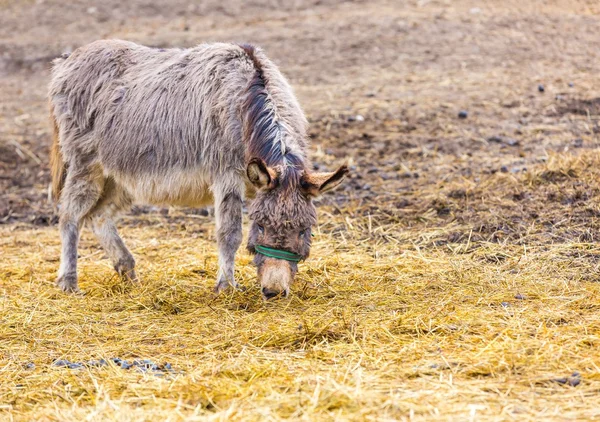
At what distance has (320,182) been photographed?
5.68m

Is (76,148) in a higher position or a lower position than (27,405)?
higher

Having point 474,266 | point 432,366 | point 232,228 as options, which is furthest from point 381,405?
point 474,266

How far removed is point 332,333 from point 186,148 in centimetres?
214

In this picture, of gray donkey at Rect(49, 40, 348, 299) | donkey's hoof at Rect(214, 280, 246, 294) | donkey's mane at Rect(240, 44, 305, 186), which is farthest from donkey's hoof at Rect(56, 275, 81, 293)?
donkey's mane at Rect(240, 44, 305, 186)

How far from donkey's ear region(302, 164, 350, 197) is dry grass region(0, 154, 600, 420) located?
84 centimetres

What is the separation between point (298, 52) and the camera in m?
13.9

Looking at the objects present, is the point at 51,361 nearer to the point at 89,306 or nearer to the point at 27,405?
the point at 27,405

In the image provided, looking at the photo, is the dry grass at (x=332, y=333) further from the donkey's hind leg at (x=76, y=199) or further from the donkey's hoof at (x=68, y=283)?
the donkey's hind leg at (x=76, y=199)

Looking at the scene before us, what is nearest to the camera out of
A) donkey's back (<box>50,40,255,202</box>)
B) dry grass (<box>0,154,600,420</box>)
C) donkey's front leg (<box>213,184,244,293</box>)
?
dry grass (<box>0,154,600,420</box>)

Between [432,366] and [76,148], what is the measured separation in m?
4.02

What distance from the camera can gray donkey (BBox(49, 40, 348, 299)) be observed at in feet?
18.7

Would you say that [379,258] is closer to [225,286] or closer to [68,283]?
[225,286]

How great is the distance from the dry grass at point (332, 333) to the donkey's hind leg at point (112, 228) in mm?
164

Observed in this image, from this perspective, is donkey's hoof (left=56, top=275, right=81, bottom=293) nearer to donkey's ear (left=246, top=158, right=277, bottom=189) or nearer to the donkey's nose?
the donkey's nose
